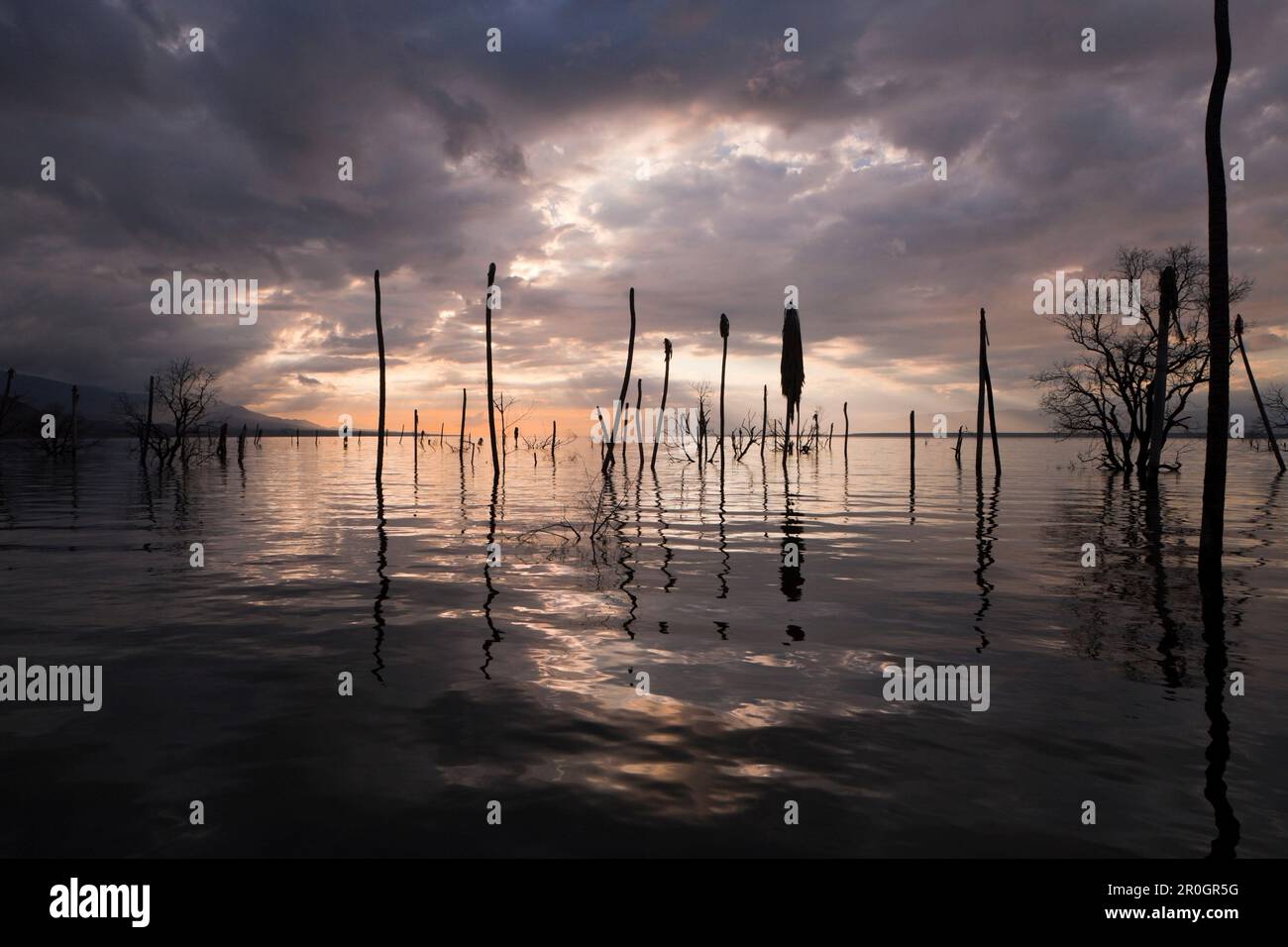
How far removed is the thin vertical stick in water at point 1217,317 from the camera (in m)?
10.7

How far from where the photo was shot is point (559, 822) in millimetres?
4297

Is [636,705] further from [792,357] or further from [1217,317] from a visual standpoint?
[792,357]

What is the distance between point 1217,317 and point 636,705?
10.8 m

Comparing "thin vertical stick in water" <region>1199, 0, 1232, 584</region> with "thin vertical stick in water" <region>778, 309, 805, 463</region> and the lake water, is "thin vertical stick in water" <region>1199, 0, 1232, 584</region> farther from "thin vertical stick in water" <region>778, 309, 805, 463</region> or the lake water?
"thin vertical stick in water" <region>778, 309, 805, 463</region>

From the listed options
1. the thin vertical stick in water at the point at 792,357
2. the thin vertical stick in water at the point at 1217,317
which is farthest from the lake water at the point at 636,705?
the thin vertical stick in water at the point at 792,357

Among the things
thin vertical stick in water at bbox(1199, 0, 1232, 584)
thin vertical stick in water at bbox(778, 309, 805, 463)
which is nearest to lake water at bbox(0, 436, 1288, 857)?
thin vertical stick in water at bbox(1199, 0, 1232, 584)

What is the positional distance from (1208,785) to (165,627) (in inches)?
416

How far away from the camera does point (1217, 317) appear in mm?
10758

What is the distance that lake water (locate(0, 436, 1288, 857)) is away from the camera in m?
4.28

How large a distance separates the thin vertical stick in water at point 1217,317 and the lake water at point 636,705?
3.06ft

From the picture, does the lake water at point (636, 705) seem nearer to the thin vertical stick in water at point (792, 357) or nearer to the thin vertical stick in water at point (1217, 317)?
the thin vertical stick in water at point (1217, 317)

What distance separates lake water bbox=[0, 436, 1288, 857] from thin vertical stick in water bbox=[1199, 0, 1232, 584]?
93cm
